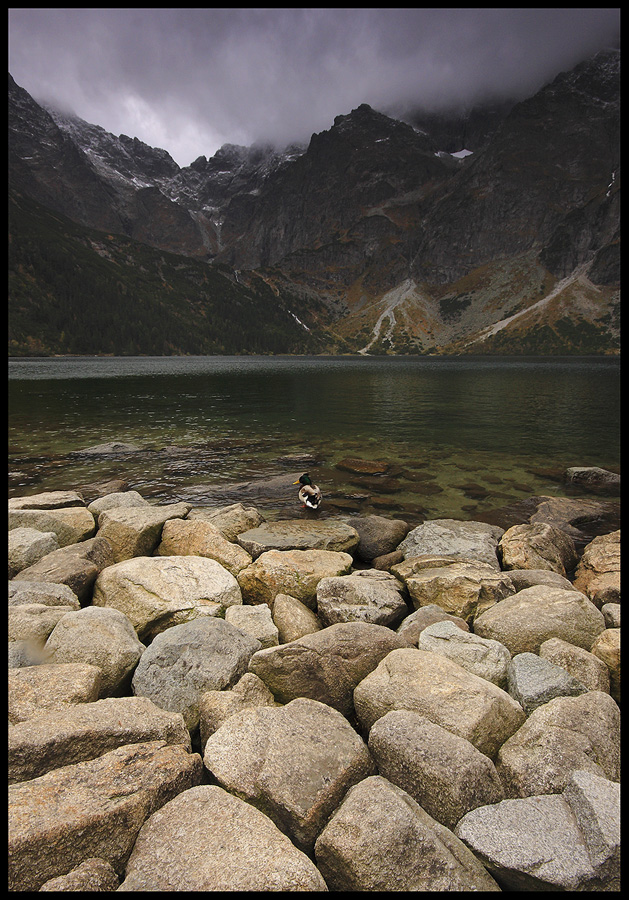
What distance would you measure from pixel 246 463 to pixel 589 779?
19774 mm

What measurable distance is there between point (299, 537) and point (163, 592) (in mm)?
4704

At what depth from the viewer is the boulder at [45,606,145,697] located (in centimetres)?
594

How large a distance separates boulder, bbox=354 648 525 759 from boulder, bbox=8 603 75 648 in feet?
15.7

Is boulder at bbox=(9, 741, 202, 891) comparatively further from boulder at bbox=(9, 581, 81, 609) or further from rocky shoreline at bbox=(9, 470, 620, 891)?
boulder at bbox=(9, 581, 81, 609)

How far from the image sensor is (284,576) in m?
9.02

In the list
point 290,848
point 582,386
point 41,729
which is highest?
point 582,386

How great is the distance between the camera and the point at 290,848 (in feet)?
11.8

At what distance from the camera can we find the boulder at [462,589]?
8.47m

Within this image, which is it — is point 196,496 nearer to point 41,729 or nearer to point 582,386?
point 41,729

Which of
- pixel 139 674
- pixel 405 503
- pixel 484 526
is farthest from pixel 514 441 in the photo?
pixel 139 674

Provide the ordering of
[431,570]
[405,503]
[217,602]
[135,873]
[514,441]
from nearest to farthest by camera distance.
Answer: [135,873] < [217,602] < [431,570] < [405,503] < [514,441]

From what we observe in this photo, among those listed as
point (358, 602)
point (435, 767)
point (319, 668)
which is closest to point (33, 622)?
point (319, 668)

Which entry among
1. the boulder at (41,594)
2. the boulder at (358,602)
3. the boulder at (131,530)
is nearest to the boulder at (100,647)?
the boulder at (41,594)

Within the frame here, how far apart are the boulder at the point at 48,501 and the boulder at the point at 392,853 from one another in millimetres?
12382
